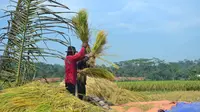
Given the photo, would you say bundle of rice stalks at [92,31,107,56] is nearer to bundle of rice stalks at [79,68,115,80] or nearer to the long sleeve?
the long sleeve

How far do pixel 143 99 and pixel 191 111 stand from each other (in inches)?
282

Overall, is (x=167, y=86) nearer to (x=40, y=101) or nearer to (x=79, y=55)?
(x=79, y=55)

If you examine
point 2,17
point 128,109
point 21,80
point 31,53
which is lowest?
point 128,109

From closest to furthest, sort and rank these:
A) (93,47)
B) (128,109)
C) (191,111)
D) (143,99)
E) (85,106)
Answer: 1. (85,106)
2. (191,111)
3. (93,47)
4. (128,109)
5. (143,99)

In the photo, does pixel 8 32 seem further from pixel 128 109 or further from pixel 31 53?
pixel 128 109

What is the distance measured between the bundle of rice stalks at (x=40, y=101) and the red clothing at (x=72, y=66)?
5.99 feet

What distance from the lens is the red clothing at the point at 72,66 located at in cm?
584

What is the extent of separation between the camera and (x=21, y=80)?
4.47 meters

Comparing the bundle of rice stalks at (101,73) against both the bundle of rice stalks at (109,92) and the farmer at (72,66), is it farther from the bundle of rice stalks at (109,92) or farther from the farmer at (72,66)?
the bundle of rice stalks at (109,92)

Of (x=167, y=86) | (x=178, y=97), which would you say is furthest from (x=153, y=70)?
(x=178, y=97)

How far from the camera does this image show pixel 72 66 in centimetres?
602

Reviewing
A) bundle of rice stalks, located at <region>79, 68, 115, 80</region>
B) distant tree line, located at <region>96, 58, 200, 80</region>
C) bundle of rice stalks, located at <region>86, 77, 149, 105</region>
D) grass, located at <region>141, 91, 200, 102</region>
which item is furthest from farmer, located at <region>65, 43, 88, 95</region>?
distant tree line, located at <region>96, 58, 200, 80</region>

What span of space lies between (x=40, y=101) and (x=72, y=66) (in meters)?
2.37

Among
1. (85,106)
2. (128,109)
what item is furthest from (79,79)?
(85,106)
